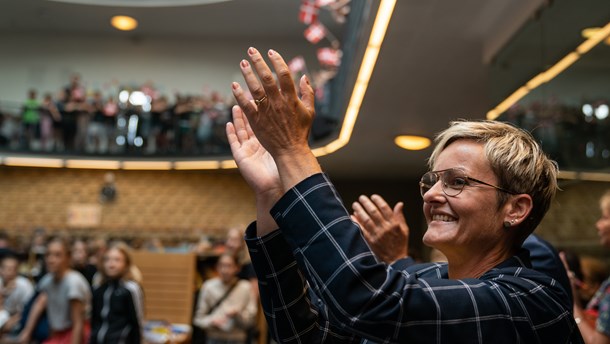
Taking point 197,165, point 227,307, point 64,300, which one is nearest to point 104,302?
point 64,300

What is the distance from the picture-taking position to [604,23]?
14.2 ft

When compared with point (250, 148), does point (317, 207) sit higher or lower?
lower

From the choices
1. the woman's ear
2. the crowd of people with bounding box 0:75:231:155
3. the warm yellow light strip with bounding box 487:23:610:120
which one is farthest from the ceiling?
the woman's ear

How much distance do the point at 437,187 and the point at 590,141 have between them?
3.64 meters

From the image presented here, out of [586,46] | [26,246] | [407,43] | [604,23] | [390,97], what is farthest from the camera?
[26,246]

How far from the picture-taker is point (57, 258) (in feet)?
21.4

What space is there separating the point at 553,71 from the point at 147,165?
16416 mm

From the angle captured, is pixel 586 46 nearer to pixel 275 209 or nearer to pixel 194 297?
pixel 275 209

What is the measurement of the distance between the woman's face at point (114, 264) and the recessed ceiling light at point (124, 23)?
16.7 m

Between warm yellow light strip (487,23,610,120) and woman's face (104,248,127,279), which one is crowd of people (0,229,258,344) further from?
warm yellow light strip (487,23,610,120)

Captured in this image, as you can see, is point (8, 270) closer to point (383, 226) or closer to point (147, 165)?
point (383, 226)

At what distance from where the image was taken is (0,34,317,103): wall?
23.1 meters

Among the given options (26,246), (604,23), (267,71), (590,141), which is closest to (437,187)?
(267,71)

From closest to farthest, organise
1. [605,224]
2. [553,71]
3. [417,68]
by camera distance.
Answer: [605,224]
[553,71]
[417,68]
